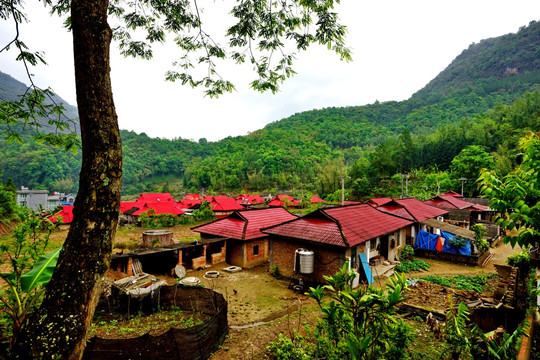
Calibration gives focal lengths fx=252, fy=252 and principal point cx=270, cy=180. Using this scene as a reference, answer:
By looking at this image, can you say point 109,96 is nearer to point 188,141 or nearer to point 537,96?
point 537,96

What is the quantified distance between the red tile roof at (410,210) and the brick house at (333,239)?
12.4 ft

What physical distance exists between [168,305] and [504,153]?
206 feet

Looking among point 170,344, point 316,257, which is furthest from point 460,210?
point 170,344

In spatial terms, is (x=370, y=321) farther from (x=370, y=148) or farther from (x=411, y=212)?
(x=370, y=148)

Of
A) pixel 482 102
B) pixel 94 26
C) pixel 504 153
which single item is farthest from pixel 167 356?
pixel 482 102

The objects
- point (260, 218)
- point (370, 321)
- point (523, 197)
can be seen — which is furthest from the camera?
point (260, 218)

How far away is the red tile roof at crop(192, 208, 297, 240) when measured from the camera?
51.0 ft

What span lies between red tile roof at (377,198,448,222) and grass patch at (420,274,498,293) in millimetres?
5535

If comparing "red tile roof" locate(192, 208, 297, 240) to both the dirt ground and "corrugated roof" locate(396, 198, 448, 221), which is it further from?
"corrugated roof" locate(396, 198, 448, 221)

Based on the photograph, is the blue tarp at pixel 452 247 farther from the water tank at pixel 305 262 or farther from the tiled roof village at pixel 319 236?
the water tank at pixel 305 262

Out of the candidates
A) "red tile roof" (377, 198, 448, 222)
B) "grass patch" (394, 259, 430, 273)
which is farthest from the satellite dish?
"red tile roof" (377, 198, 448, 222)

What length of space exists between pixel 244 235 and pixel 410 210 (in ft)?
46.1

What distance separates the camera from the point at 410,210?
20.5 m

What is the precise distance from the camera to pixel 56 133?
4.38m
